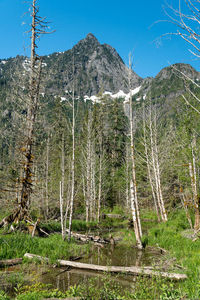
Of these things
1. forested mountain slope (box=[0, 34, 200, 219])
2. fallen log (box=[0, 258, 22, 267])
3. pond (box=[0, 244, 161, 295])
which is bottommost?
pond (box=[0, 244, 161, 295])

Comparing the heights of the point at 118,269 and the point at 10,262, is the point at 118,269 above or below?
below

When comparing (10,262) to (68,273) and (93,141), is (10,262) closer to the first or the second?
(68,273)

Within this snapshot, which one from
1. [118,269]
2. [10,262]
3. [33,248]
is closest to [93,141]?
[33,248]

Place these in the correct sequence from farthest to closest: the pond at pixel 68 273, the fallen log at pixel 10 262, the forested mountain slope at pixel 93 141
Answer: the forested mountain slope at pixel 93 141 < the fallen log at pixel 10 262 < the pond at pixel 68 273

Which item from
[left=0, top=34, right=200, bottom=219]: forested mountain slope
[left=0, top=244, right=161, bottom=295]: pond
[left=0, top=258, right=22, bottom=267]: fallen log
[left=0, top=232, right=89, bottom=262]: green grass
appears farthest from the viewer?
[left=0, top=34, right=200, bottom=219]: forested mountain slope

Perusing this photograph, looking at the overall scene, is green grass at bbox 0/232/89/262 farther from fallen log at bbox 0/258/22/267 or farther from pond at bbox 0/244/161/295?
pond at bbox 0/244/161/295

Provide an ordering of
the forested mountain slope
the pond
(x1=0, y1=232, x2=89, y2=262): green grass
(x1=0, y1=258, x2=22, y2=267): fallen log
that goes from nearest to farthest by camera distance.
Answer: the pond
(x1=0, y1=258, x2=22, y2=267): fallen log
(x1=0, y1=232, x2=89, y2=262): green grass
the forested mountain slope

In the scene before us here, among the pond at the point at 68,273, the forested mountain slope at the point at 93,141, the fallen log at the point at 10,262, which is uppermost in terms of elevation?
the forested mountain slope at the point at 93,141

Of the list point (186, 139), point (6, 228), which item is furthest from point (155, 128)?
point (6, 228)

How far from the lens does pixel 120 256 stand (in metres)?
8.70

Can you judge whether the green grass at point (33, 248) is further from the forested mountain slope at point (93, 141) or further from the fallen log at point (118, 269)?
the forested mountain slope at point (93, 141)

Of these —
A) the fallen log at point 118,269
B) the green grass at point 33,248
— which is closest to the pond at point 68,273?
the fallen log at point 118,269

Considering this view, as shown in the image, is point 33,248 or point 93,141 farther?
point 93,141

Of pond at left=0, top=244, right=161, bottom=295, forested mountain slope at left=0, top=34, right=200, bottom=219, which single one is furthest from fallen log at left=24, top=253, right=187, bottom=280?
forested mountain slope at left=0, top=34, right=200, bottom=219
